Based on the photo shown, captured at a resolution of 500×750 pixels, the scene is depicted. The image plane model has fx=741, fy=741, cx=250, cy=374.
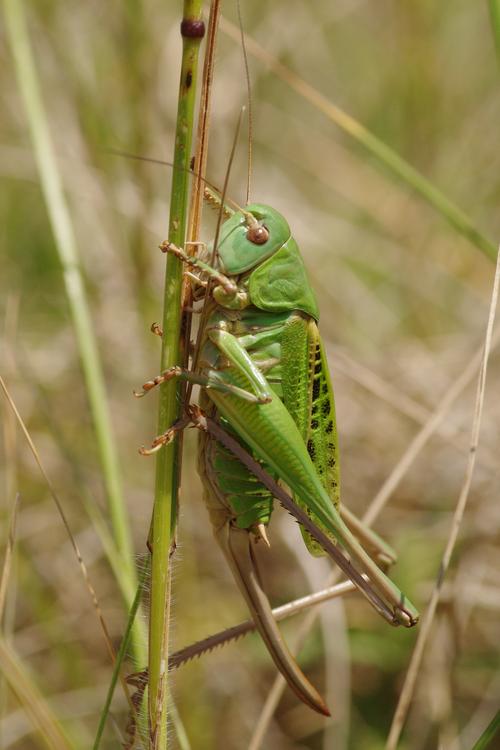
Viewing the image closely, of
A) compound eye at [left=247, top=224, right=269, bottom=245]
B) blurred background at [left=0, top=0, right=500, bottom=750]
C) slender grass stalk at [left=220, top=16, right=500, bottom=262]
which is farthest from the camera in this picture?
blurred background at [left=0, top=0, right=500, bottom=750]

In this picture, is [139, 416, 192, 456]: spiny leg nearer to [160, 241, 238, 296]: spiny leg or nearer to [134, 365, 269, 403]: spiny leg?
[134, 365, 269, 403]: spiny leg

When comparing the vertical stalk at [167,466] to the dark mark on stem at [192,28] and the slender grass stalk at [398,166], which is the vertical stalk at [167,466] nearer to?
the dark mark on stem at [192,28]

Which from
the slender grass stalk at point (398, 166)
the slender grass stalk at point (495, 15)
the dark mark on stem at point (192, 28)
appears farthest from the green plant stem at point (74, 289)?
the slender grass stalk at point (495, 15)

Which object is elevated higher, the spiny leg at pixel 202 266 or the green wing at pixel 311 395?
the spiny leg at pixel 202 266

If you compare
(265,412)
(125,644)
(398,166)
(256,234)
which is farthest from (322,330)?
(125,644)

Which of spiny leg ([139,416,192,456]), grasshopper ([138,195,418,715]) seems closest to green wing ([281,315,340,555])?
grasshopper ([138,195,418,715])

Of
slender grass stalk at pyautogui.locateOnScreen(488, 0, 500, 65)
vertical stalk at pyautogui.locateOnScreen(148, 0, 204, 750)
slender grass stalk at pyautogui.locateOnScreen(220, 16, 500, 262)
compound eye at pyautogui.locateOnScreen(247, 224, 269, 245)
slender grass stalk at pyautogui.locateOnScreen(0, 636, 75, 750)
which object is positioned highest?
slender grass stalk at pyautogui.locateOnScreen(488, 0, 500, 65)
